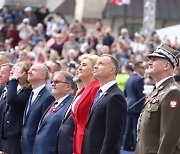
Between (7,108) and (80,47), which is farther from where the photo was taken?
(80,47)

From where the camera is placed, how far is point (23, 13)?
25844mm

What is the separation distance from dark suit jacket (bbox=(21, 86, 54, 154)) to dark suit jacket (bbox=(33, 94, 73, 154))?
12.7 inches

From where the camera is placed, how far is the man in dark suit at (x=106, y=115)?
8.30m

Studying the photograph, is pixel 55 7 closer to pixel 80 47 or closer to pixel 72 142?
pixel 80 47

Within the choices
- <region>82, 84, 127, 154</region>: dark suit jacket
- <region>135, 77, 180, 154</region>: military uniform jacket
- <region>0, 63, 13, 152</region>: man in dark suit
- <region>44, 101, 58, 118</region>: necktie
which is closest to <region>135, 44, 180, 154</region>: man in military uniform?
<region>135, 77, 180, 154</region>: military uniform jacket

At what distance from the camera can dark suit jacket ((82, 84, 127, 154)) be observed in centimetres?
828

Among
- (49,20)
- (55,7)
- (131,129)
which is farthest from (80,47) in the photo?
(55,7)

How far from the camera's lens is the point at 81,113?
8914 mm

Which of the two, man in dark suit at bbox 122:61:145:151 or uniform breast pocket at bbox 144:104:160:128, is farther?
man in dark suit at bbox 122:61:145:151

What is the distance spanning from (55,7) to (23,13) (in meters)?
6.62

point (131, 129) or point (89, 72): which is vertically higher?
point (89, 72)

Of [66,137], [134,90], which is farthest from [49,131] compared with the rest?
[134,90]

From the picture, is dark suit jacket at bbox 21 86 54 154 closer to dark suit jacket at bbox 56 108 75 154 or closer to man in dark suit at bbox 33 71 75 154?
man in dark suit at bbox 33 71 75 154

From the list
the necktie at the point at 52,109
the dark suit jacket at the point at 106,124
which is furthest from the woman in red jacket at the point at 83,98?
the necktie at the point at 52,109
